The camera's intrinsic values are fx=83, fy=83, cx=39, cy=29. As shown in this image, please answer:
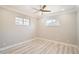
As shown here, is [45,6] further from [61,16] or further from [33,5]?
[61,16]

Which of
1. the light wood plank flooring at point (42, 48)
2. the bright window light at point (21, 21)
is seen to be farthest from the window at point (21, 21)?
the light wood plank flooring at point (42, 48)

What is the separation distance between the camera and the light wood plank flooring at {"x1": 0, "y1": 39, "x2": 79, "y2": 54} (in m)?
1.79

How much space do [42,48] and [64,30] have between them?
0.64m

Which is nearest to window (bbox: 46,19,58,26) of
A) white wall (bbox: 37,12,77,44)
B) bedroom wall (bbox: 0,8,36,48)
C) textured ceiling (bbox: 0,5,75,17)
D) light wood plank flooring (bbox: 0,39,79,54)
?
white wall (bbox: 37,12,77,44)

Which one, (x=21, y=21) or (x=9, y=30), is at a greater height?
(x=21, y=21)

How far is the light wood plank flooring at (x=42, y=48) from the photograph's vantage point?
1.79 m

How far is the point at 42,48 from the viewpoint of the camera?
1.86 m

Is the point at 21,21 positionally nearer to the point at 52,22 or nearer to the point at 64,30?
the point at 52,22

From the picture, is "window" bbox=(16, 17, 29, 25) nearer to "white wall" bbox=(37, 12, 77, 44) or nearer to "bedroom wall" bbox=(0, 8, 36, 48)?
"bedroom wall" bbox=(0, 8, 36, 48)

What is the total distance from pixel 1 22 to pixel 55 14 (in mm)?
1195

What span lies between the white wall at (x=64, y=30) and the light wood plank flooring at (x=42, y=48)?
137mm

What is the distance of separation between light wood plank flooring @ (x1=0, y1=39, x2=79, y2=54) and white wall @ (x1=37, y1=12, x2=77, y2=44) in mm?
137

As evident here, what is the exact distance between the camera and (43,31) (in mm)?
1976

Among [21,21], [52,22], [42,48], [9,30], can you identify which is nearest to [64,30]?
[52,22]
